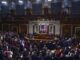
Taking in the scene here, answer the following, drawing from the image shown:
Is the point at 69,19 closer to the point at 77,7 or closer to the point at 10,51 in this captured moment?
the point at 77,7

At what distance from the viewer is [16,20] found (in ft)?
71.5

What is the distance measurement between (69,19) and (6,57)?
39.5 feet

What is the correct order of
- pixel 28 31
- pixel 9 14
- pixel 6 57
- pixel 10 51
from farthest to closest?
pixel 28 31 → pixel 9 14 → pixel 10 51 → pixel 6 57

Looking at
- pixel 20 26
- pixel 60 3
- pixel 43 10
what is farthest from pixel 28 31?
pixel 60 3

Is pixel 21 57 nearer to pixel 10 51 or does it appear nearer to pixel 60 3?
pixel 10 51

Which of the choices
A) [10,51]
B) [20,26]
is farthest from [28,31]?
[10,51]

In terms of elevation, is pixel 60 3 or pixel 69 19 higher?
pixel 60 3

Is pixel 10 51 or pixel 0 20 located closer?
pixel 10 51

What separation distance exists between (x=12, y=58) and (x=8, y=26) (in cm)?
1221

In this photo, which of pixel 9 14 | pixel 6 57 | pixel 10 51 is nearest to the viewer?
pixel 6 57

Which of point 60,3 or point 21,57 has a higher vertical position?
point 60,3

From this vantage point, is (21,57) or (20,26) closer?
(21,57)

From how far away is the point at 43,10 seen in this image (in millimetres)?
21875

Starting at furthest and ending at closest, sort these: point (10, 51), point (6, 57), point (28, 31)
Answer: point (28, 31), point (10, 51), point (6, 57)
